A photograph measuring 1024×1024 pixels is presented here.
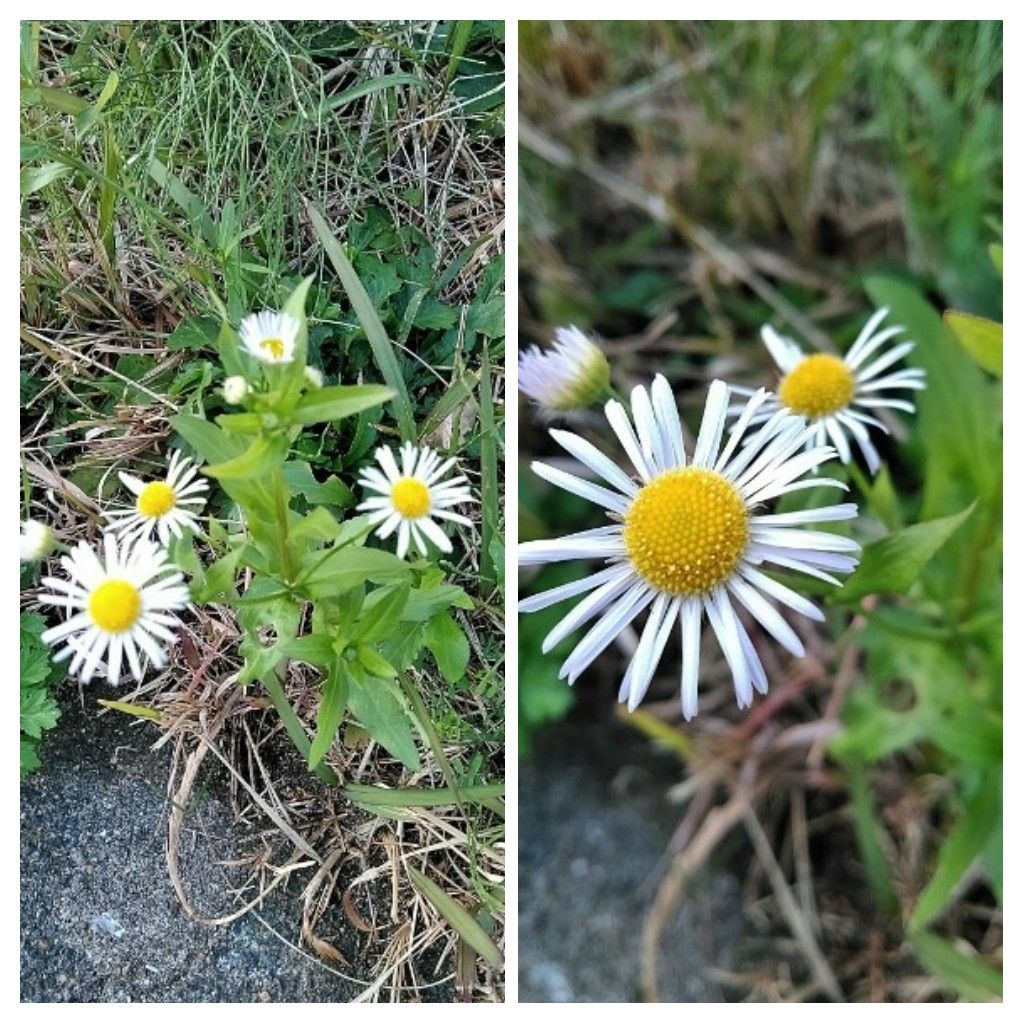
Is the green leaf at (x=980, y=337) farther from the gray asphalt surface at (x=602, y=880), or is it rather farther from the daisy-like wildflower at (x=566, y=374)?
the gray asphalt surface at (x=602, y=880)

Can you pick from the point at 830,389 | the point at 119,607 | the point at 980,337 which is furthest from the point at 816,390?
the point at 119,607

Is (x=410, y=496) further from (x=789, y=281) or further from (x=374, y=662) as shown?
(x=789, y=281)

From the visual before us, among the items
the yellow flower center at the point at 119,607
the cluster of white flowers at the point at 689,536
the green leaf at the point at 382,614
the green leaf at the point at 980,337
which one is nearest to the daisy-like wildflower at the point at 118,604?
Result: the yellow flower center at the point at 119,607

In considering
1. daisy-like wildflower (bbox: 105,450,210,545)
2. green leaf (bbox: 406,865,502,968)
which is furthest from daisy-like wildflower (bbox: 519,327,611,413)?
green leaf (bbox: 406,865,502,968)

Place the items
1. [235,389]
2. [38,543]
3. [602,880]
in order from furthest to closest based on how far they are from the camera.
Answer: [602,880], [38,543], [235,389]

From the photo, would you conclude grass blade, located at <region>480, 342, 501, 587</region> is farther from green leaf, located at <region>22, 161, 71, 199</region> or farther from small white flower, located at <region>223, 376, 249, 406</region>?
green leaf, located at <region>22, 161, 71, 199</region>

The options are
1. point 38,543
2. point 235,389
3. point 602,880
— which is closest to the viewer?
point 235,389
